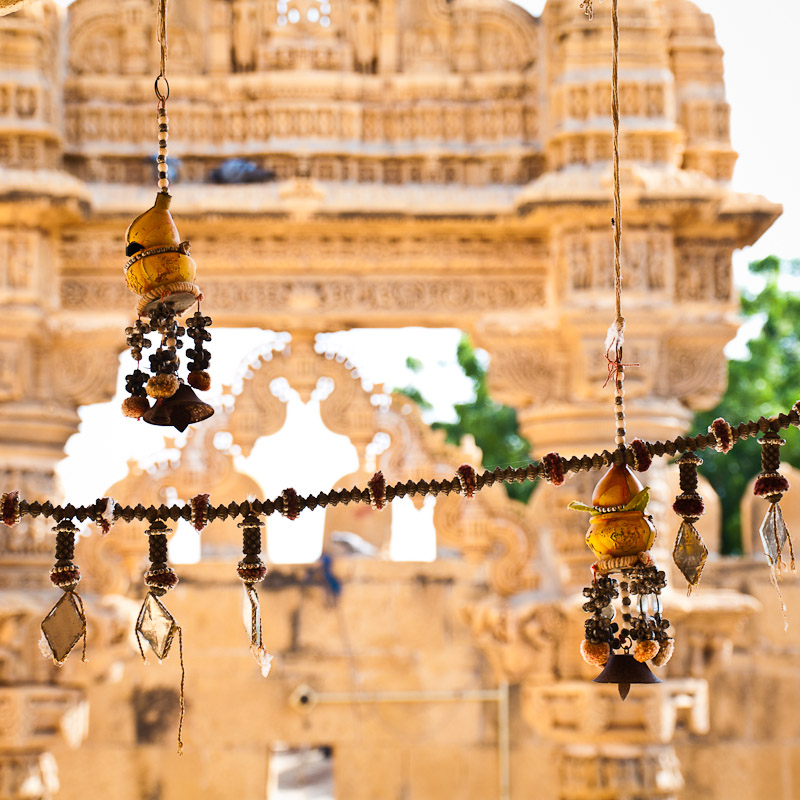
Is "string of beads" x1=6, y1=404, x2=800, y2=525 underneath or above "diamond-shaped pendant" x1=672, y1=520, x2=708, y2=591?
above

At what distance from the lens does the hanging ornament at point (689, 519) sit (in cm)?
273

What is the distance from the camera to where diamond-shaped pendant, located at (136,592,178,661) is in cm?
291

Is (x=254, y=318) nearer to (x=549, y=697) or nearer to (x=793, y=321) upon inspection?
(x=549, y=697)

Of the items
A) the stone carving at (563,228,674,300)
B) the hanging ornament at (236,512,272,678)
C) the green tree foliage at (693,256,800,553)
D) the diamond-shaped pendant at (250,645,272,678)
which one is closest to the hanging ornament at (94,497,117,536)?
the hanging ornament at (236,512,272,678)

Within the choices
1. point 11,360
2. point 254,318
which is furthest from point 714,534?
point 11,360

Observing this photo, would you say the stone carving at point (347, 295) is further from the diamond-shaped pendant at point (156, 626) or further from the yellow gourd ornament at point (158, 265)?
the diamond-shaped pendant at point (156, 626)

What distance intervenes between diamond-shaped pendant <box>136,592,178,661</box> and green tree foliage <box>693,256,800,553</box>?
34.5 feet

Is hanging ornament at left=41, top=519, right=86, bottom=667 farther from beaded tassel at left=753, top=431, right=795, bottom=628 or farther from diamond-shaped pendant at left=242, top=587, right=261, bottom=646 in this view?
beaded tassel at left=753, top=431, right=795, bottom=628

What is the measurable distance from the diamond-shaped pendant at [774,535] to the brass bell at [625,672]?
0.36 m

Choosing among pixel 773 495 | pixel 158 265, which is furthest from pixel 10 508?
pixel 773 495

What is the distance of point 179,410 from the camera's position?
9.50 feet

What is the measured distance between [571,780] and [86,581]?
2.37 metres

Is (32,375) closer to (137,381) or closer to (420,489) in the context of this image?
(137,381)

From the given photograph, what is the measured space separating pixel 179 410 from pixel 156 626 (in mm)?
500
